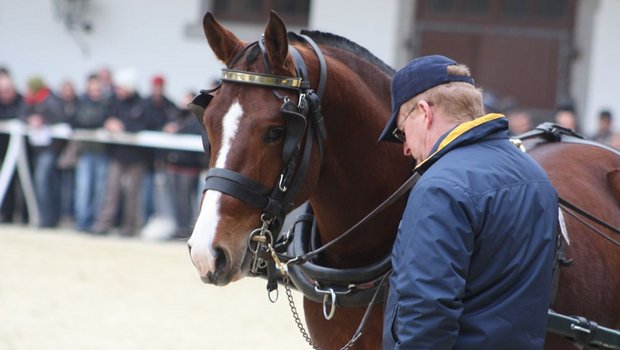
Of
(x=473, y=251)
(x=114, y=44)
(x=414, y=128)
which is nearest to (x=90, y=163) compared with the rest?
(x=114, y=44)

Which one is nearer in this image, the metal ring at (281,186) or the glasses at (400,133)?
the glasses at (400,133)

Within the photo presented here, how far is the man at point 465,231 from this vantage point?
8.41 ft

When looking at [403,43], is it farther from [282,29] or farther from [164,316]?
[282,29]

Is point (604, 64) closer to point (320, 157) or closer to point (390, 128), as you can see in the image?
point (320, 157)

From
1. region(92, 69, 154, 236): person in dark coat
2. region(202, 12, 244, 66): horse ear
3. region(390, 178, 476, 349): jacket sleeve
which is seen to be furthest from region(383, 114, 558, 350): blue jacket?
region(92, 69, 154, 236): person in dark coat

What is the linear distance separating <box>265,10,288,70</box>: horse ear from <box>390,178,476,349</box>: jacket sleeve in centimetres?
101

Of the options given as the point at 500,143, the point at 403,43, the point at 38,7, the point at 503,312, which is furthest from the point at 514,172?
the point at 38,7

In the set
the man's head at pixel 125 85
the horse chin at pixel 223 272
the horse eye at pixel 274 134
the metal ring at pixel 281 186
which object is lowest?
the man's head at pixel 125 85

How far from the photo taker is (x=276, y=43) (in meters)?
3.46

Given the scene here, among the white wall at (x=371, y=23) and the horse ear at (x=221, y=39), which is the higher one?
the horse ear at (x=221, y=39)

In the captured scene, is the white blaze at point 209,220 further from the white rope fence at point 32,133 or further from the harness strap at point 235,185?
the white rope fence at point 32,133

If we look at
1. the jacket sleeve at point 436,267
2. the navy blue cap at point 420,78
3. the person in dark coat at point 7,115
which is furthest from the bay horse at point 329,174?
the person in dark coat at point 7,115

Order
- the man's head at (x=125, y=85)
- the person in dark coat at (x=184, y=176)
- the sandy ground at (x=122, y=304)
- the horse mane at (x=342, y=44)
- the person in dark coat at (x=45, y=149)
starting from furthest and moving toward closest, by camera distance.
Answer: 1. the person in dark coat at (x=45, y=149)
2. the man's head at (x=125, y=85)
3. the person in dark coat at (x=184, y=176)
4. the sandy ground at (x=122, y=304)
5. the horse mane at (x=342, y=44)

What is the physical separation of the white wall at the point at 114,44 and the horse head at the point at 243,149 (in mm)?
9451
